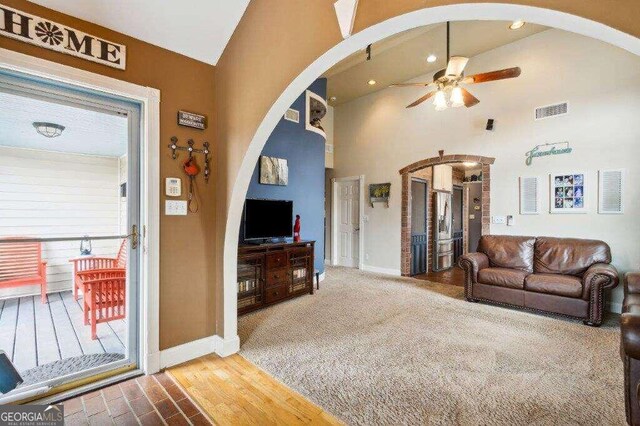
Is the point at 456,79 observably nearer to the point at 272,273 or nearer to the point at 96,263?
the point at 272,273

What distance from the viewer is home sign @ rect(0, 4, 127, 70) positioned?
68.9 inches

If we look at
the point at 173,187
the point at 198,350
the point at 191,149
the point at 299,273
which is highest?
the point at 191,149

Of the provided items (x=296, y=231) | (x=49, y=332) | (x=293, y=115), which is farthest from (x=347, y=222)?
(x=49, y=332)

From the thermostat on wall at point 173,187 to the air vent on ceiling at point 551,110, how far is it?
16.4ft

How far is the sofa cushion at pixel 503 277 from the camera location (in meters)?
3.81

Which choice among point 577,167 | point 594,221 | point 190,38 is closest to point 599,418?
point 594,221

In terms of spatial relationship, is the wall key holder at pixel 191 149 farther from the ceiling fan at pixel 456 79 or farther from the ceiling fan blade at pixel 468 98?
the ceiling fan blade at pixel 468 98

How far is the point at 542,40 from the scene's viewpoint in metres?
4.38

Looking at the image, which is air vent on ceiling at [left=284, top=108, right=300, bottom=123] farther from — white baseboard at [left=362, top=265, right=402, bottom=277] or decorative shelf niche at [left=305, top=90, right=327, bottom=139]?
white baseboard at [left=362, top=265, right=402, bottom=277]

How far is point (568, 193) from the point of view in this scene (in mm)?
4145

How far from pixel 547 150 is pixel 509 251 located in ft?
5.20

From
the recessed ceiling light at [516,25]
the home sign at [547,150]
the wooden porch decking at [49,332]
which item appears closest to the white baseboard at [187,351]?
the wooden porch decking at [49,332]

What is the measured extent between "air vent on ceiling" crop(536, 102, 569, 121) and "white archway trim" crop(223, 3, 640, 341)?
403cm

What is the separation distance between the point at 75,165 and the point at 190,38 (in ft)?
4.39
